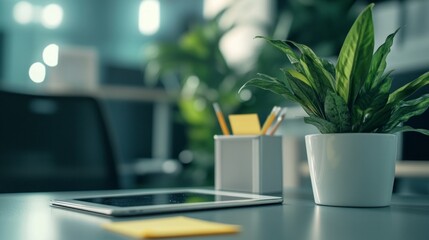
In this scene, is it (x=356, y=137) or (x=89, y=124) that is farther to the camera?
(x=89, y=124)

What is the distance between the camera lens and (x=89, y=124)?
157 cm

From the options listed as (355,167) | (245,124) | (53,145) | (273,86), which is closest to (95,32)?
(53,145)

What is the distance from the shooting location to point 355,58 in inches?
28.2

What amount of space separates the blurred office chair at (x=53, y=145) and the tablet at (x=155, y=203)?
0.73 metres

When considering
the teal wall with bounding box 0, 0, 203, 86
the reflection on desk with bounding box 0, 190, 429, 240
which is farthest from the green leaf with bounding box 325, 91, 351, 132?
the teal wall with bounding box 0, 0, 203, 86

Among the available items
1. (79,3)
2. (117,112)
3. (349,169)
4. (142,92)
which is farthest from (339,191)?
(79,3)

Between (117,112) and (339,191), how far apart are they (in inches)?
140

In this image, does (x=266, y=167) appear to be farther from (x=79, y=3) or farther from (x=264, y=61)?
(x=79, y=3)

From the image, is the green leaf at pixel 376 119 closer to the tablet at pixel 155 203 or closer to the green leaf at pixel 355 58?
the green leaf at pixel 355 58

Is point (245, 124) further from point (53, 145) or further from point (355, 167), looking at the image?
point (53, 145)

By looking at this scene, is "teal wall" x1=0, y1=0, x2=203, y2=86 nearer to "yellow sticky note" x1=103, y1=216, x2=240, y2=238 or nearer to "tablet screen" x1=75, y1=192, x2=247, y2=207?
"tablet screen" x1=75, y1=192, x2=247, y2=207

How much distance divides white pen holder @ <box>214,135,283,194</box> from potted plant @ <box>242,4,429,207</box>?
187 millimetres

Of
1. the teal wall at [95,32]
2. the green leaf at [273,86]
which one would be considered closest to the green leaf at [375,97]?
the green leaf at [273,86]

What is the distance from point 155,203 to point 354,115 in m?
0.32
